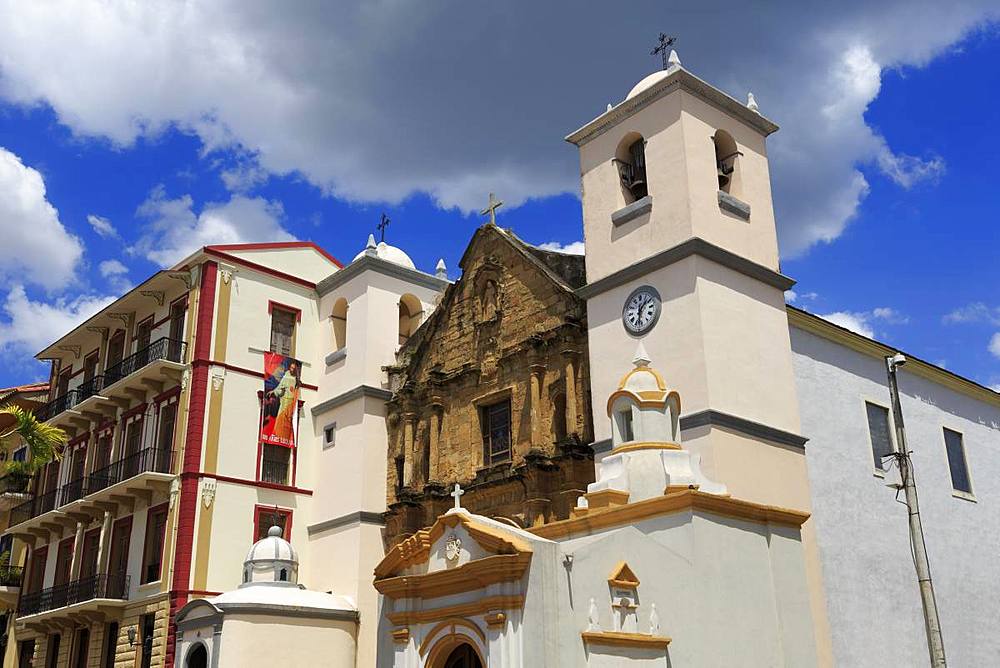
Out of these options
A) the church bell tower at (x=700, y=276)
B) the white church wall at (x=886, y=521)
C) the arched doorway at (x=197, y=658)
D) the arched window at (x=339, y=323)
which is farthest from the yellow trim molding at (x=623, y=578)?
the arched window at (x=339, y=323)

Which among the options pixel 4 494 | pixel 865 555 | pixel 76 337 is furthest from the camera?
pixel 4 494

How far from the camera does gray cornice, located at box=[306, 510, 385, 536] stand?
2834cm

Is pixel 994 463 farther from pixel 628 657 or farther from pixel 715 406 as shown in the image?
pixel 628 657

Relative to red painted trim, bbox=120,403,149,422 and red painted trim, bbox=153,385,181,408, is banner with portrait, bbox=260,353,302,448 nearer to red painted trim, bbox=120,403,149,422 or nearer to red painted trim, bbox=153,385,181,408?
red painted trim, bbox=153,385,181,408

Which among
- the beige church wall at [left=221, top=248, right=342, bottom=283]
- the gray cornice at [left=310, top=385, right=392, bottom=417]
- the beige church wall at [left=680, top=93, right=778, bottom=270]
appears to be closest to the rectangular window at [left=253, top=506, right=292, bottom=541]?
the gray cornice at [left=310, top=385, right=392, bottom=417]

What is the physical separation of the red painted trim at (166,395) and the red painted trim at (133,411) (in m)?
0.94

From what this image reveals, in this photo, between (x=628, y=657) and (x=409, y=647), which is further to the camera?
(x=409, y=647)

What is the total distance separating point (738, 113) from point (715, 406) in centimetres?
744

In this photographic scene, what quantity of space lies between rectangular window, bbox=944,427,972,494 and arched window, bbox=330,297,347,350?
1768cm

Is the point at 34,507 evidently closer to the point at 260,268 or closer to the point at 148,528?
the point at 148,528

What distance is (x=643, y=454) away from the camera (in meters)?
17.9

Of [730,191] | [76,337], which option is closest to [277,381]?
[76,337]

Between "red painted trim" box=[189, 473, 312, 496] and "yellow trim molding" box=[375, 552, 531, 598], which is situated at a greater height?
"red painted trim" box=[189, 473, 312, 496]

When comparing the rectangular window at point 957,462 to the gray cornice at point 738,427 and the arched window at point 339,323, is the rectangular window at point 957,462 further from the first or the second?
the arched window at point 339,323
